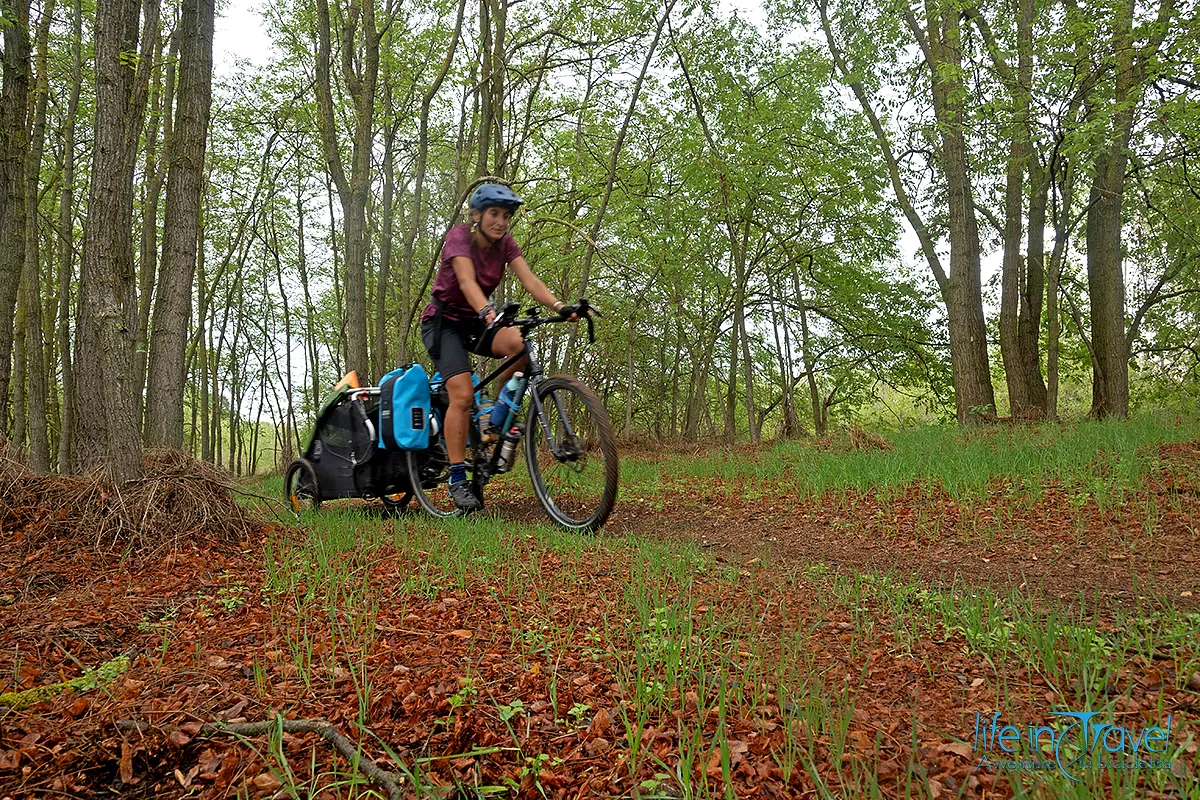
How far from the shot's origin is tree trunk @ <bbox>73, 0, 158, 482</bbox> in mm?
3672

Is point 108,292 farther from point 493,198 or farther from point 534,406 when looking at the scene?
point 534,406

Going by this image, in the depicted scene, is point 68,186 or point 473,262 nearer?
point 473,262

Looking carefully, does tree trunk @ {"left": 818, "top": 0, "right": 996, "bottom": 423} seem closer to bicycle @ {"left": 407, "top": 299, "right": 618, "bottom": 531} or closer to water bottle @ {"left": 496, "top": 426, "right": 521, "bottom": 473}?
bicycle @ {"left": 407, "top": 299, "right": 618, "bottom": 531}

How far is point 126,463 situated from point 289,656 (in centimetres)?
236

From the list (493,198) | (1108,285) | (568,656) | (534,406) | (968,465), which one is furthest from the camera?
(1108,285)

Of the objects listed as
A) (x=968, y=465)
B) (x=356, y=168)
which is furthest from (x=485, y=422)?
(x=356, y=168)

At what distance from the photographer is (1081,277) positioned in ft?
57.8

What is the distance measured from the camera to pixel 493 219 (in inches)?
173

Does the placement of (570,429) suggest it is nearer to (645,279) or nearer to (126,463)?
(126,463)

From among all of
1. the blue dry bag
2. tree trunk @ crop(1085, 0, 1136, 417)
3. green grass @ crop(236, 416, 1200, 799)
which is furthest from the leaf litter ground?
tree trunk @ crop(1085, 0, 1136, 417)

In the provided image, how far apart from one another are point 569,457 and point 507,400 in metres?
0.62

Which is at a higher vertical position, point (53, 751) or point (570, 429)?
point (570, 429)

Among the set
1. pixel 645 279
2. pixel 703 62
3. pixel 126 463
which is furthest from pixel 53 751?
pixel 645 279

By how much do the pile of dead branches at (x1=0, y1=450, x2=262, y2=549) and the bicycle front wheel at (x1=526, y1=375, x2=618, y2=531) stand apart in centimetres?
178
